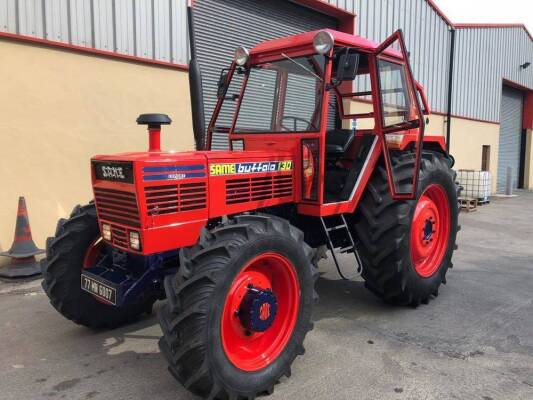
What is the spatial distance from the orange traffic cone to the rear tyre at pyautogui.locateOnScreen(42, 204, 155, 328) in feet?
6.60

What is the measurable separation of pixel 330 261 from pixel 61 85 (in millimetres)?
3991

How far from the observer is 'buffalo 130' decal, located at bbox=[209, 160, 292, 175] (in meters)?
3.17

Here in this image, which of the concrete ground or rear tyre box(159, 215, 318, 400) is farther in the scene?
the concrete ground

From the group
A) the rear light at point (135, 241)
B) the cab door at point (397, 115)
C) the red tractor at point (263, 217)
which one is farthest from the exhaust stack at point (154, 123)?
the cab door at point (397, 115)

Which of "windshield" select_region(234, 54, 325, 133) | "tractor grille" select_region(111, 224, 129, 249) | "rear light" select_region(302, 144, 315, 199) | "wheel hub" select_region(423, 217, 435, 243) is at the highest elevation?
"windshield" select_region(234, 54, 325, 133)

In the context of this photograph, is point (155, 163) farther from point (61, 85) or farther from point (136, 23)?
point (136, 23)

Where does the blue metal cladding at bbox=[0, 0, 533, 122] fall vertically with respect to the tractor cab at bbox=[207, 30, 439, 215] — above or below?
above

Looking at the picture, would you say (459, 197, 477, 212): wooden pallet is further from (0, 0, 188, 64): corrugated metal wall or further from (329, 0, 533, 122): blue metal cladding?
(0, 0, 188, 64): corrugated metal wall

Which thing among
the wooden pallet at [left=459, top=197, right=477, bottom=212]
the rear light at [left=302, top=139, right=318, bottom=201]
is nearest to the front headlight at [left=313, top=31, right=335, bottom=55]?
the rear light at [left=302, top=139, right=318, bottom=201]

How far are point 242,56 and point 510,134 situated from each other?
1678 centimetres

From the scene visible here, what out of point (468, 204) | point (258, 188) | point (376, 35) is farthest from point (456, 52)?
point (258, 188)

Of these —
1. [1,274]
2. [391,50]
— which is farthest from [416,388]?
[1,274]

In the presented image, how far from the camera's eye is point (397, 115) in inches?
171

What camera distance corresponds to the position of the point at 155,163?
2844 millimetres
